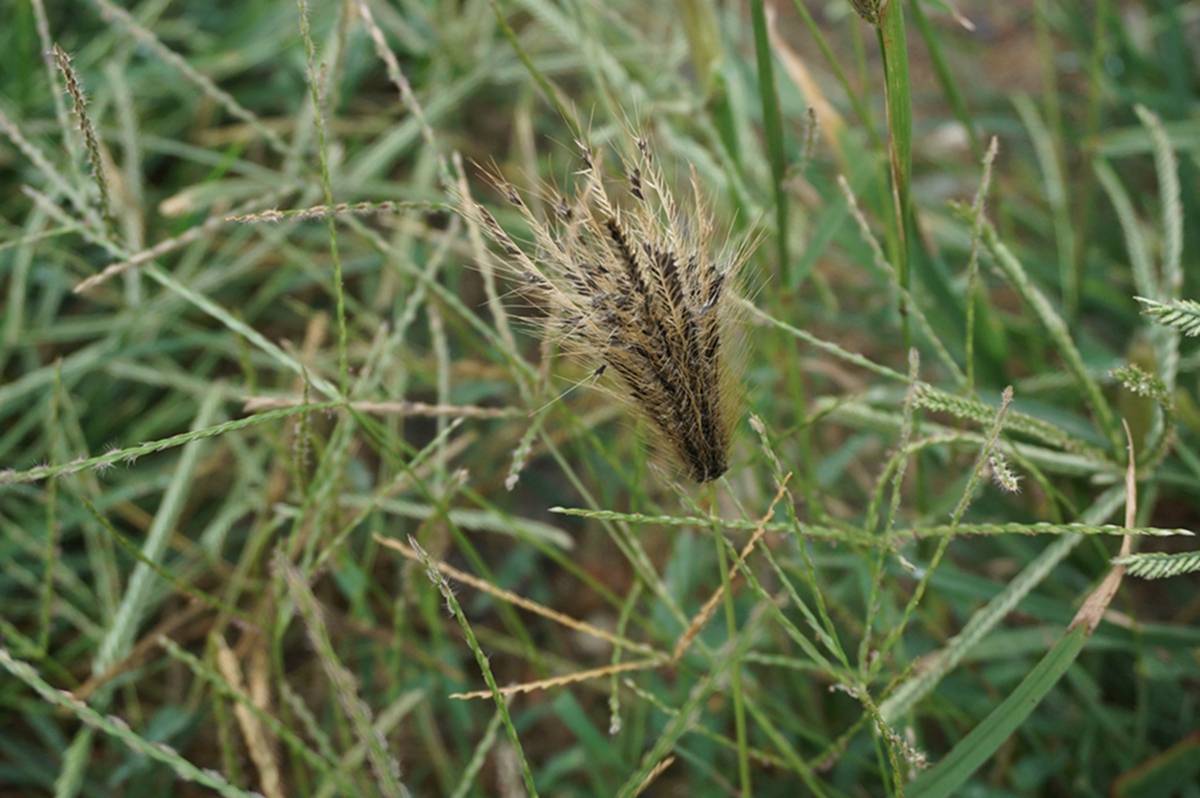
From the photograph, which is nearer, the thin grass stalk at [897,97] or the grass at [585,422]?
the thin grass stalk at [897,97]

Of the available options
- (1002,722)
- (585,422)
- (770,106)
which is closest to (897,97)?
(770,106)

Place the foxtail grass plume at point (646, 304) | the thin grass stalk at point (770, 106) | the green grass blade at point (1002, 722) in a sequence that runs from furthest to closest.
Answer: the thin grass stalk at point (770, 106), the green grass blade at point (1002, 722), the foxtail grass plume at point (646, 304)

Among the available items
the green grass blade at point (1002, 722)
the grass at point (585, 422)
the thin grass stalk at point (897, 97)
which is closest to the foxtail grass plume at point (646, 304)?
the grass at point (585, 422)

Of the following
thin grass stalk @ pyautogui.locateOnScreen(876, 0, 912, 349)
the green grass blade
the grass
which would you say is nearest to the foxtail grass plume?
the grass

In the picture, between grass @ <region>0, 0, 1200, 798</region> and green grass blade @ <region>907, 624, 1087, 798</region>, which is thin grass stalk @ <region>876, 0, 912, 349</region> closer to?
grass @ <region>0, 0, 1200, 798</region>

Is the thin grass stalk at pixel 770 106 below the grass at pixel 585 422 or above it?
above

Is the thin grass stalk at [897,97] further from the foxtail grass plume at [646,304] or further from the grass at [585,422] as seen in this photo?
the foxtail grass plume at [646,304]

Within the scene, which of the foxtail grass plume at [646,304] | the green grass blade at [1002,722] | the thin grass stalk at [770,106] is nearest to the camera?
the foxtail grass plume at [646,304]
